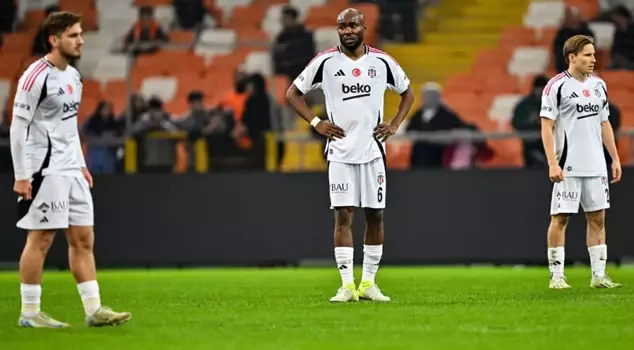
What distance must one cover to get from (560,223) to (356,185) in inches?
90.6

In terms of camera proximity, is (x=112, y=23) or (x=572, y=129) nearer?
(x=572, y=129)

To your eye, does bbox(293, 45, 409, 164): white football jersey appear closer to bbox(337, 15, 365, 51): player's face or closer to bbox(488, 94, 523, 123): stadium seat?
bbox(337, 15, 365, 51): player's face

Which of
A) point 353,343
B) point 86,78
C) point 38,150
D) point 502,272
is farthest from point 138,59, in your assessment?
point 353,343

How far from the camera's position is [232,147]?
18.7 meters

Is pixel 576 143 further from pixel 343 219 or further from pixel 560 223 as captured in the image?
pixel 343 219

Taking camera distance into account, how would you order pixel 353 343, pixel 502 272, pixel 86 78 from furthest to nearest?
pixel 86 78 → pixel 502 272 → pixel 353 343

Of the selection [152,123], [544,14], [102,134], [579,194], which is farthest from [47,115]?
[544,14]

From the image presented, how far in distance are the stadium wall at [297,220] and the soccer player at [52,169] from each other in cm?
903

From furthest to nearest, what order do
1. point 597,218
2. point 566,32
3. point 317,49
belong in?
point 317,49 → point 566,32 → point 597,218

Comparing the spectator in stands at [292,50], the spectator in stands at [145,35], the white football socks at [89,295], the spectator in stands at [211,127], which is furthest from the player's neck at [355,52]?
the spectator in stands at [145,35]

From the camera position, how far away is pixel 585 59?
1220cm

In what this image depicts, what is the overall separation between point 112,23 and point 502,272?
36.1 ft

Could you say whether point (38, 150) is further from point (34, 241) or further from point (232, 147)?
point (232, 147)

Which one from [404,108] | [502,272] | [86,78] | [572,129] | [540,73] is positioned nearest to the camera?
[404,108]
